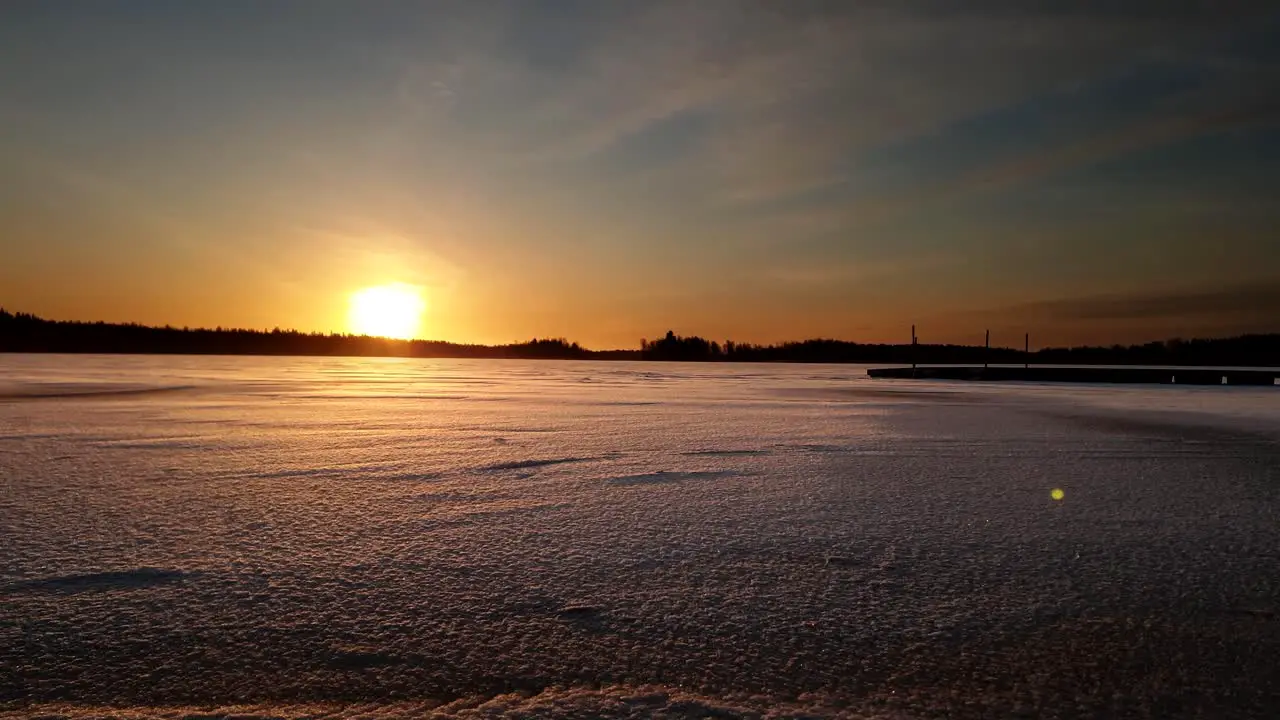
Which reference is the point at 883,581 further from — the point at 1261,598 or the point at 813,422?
the point at 813,422

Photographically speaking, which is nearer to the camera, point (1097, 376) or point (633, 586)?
point (633, 586)

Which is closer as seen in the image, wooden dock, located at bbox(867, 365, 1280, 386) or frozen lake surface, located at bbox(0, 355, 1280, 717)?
frozen lake surface, located at bbox(0, 355, 1280, 717)

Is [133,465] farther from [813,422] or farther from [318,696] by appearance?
[813,422]

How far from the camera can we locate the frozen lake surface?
177cm

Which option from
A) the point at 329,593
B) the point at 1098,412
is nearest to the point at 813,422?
the point at 1098,412

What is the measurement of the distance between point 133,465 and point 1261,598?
267 inches

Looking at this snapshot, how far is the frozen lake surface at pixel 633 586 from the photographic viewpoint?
1.77 meters

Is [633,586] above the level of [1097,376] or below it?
below

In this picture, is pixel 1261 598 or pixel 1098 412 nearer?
pixel 1261 598

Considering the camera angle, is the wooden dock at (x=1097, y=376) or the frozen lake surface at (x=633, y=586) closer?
the frozen lake surface at (x=633, y=586)

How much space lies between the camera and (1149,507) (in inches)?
161

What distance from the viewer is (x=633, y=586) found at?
2.58 metres

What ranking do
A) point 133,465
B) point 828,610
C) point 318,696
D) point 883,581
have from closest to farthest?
point 318,696
point 828,610
point 883,581
point 133,465

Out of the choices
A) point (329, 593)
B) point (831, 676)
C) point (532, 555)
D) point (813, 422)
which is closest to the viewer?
point (831, 676)
